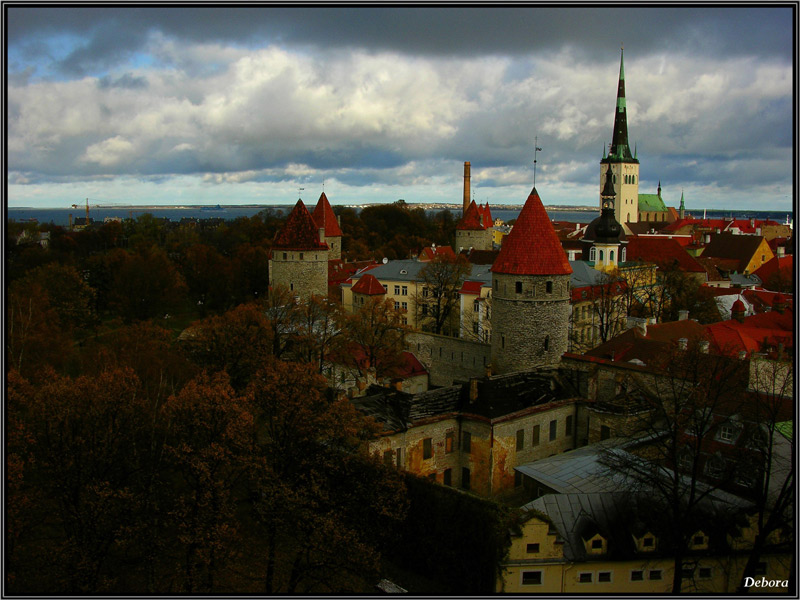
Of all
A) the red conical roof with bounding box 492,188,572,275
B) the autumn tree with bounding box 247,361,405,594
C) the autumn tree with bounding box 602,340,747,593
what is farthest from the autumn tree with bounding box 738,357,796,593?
the red conical roof with bounding box 492,188,572,275

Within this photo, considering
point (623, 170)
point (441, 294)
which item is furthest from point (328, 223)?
point (623, 170)

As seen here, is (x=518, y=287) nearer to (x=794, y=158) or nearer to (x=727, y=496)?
(x=727, y=496)

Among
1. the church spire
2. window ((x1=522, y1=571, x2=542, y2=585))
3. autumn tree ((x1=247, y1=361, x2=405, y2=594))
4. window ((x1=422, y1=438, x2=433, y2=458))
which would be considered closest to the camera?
autumn tree ((x1=247, y1=361, x2=405, y2=594))

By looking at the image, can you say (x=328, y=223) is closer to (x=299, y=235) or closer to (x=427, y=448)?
(x=299, y=235)

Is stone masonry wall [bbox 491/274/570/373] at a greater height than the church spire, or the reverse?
the church spire

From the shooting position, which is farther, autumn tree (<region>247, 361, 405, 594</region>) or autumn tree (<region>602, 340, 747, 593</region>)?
autumn tree (<region>247, 361, 405, 594</region>)

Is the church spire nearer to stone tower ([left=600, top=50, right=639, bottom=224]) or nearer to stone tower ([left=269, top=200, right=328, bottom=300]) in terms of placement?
stone tower ([left=600, top=50, right=639, bottom=224])
